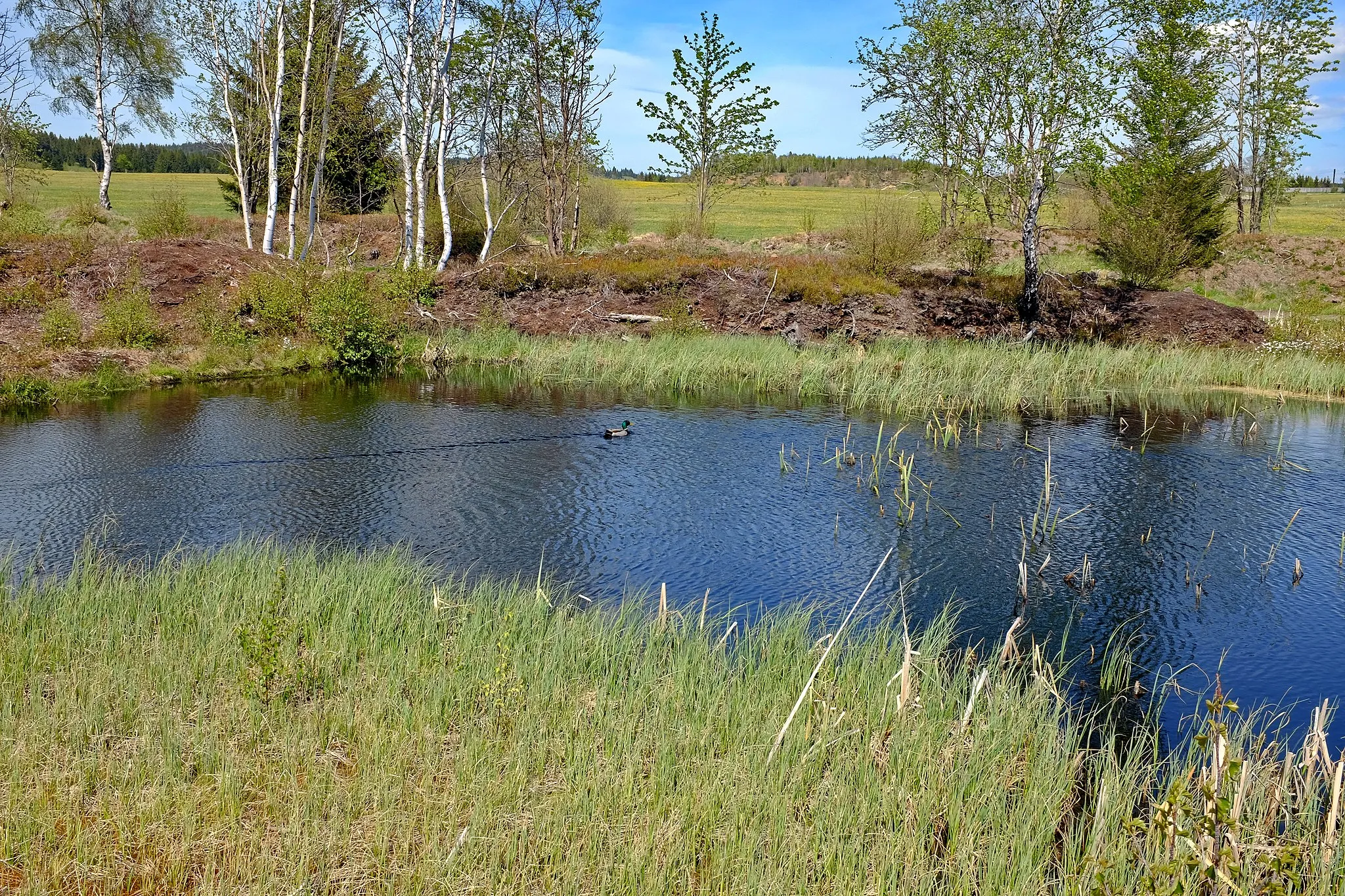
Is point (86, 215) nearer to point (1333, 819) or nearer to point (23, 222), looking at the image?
point (23, 222)

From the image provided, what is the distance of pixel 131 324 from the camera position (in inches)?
787

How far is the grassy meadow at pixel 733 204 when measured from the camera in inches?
1850

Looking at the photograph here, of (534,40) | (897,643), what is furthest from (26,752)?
(534,40)

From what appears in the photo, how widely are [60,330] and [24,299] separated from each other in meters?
2.79

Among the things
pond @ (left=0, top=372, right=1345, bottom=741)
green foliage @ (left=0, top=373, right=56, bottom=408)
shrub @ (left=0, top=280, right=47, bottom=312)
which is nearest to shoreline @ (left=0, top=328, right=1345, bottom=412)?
green foliage @ (left=0, top=373, right=56, bottom=408)

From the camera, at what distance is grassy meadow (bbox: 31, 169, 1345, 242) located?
4700 cm

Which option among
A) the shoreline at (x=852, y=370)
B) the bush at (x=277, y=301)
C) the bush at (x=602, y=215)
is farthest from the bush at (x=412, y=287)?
the bush at (x=602, y=215)

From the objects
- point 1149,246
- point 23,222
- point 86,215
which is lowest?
point 1149,246

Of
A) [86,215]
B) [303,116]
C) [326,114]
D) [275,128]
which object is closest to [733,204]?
[86,215]

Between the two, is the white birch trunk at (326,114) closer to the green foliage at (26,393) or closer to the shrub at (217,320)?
the shrub at (217,320)

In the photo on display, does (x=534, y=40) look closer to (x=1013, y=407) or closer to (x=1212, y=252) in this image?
(x=1013, y=407)

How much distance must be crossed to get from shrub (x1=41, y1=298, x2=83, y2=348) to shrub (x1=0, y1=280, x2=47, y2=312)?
5.07ft

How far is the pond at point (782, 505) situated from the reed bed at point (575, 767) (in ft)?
5.35

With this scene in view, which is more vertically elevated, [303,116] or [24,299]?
[303,116]
